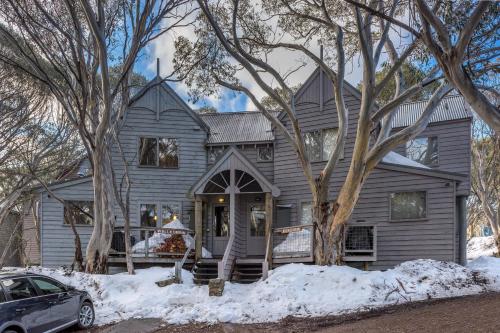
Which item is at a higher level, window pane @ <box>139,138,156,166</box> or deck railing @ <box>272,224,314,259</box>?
window pane @ <box>139,138,156,166</box>

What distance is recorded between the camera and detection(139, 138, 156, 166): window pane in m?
18.0

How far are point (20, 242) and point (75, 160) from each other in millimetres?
7495

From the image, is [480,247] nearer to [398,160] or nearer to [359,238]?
[398,160]

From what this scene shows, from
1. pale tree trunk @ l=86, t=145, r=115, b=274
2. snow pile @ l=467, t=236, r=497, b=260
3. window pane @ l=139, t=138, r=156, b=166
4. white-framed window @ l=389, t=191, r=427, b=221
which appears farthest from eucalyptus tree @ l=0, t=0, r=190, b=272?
snow pile @ l=467, t=236, r=497, b=260

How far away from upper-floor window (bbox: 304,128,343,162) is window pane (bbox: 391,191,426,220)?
120 inches

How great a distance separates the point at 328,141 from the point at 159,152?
7.34 meters

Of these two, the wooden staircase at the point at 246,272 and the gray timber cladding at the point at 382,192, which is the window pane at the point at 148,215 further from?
the gray timber cladding at the point at 382,192

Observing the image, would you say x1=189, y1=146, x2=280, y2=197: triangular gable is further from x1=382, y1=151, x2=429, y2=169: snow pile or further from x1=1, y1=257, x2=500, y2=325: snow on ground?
x1=382, y1=151, x2=429, y2=169: snow pile

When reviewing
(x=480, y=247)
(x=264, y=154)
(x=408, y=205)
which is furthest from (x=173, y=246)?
(x=480, y=247)

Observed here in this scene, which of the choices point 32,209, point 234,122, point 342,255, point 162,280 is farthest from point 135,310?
point 32,209

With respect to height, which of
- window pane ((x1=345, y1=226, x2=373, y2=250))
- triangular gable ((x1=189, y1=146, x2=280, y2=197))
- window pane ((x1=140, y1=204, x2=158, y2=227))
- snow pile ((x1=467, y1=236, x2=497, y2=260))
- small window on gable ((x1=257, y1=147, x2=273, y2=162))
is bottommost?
snow pile ((x1=467, y1=236, x2=497, y2=260))

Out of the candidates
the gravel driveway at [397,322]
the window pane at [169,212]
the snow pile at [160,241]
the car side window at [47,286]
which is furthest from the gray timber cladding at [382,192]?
the car side window at [47,286]

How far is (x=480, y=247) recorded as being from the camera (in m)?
28.7

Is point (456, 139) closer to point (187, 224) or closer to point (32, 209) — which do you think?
point (187, 224)
